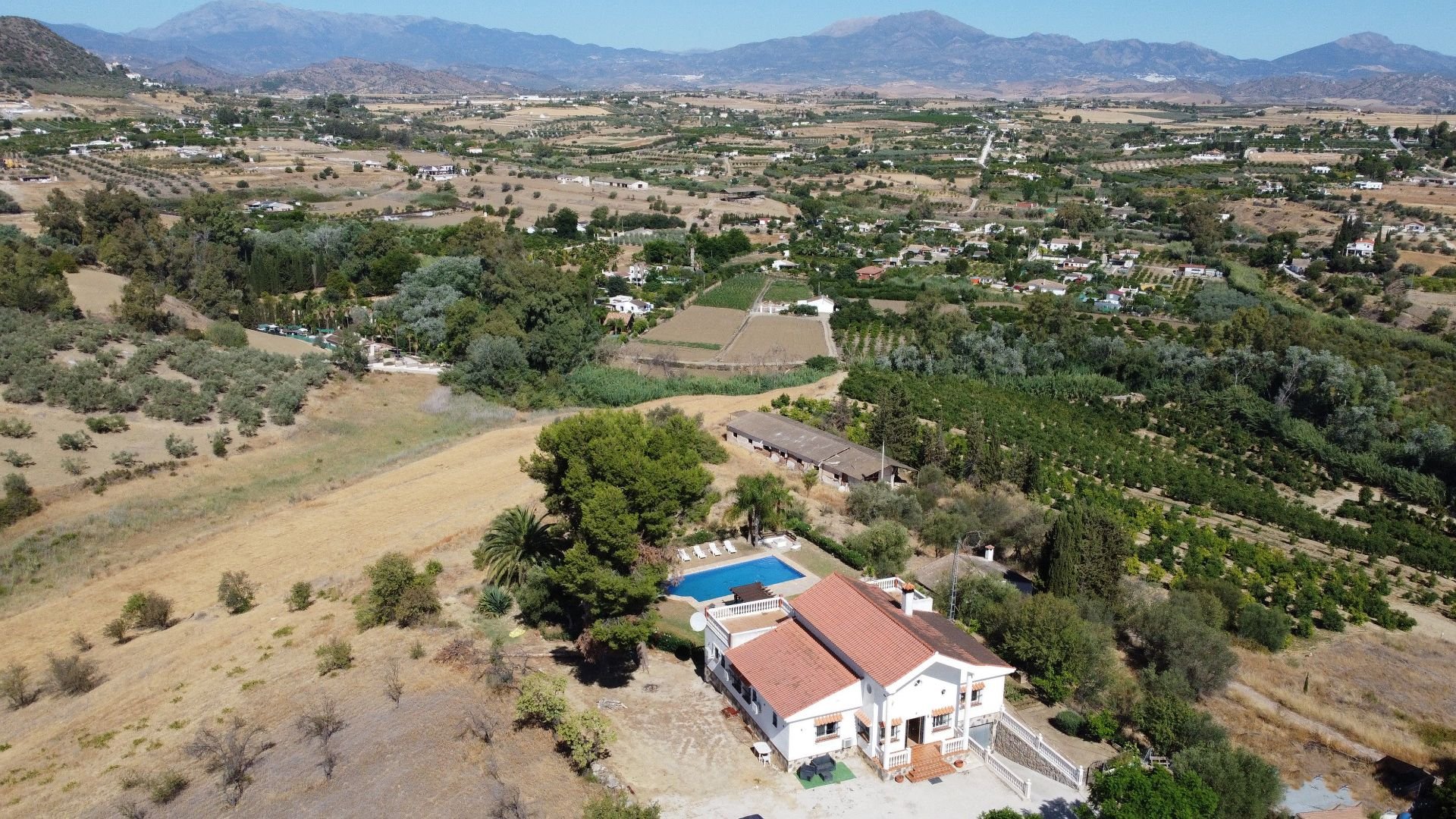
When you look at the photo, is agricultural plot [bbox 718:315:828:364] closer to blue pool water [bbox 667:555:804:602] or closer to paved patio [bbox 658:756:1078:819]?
blue pool water [bbox 667:555:804:602]

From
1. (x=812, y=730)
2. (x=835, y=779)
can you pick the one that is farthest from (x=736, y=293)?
(x=835, y=779)

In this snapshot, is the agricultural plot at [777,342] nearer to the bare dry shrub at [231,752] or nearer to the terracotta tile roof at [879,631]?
the terracotta tile roof at [879,631]

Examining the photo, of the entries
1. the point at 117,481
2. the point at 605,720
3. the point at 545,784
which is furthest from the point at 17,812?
the point at 117,481

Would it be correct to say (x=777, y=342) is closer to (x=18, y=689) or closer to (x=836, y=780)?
(x=836, y=780)

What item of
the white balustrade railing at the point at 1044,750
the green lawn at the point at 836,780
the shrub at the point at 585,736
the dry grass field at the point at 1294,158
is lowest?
the green lawn at the point at 836,780

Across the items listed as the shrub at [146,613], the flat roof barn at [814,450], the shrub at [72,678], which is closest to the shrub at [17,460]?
the shrub at [146,613]

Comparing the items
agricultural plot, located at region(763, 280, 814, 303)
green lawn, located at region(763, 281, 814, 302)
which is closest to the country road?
agricultural plot, located at region(763, 280, 814, 303)
